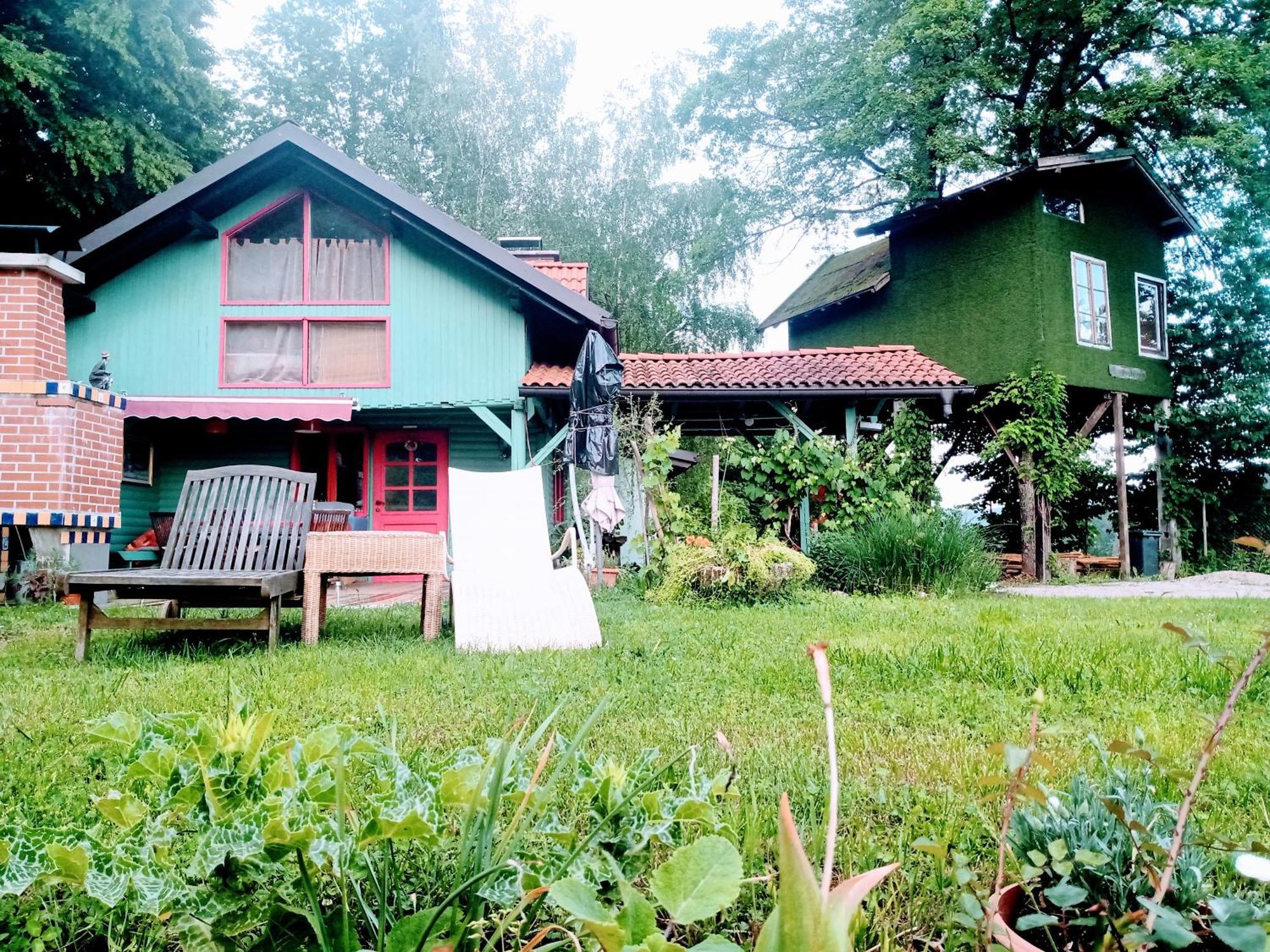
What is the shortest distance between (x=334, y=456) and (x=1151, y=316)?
14264mm

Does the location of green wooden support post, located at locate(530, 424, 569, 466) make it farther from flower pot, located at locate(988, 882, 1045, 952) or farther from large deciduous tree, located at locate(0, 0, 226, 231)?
large deciduous tree, located at locate(0, 0, 226, 231)

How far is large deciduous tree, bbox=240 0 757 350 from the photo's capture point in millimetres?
21766

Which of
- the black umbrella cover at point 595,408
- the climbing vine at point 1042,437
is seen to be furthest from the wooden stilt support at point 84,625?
the climbing vine at point 1042,437

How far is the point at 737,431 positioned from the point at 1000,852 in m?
10.8

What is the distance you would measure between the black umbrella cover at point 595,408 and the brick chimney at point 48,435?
457 cm

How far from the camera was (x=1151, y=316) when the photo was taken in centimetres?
1486

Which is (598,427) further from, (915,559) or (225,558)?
(225,558)

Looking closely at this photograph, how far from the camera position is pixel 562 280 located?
12383mm

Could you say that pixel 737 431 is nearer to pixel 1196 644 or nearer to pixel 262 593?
pixel 262 593

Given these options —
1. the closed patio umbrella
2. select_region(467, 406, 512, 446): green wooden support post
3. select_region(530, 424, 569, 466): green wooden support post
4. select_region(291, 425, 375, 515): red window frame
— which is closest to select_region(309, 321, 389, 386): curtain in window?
select_region(291, 425, 375, 515): red window frame

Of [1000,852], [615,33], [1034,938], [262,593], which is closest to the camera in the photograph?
[1000,852]

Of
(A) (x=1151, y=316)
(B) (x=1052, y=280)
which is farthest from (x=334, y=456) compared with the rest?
(A) (x=1151, y=316)

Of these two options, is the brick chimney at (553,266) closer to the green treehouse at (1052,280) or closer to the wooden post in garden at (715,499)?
the wooden post in garden at (715,499)

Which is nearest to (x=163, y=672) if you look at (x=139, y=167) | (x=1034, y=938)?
(x=1034, y=938)
